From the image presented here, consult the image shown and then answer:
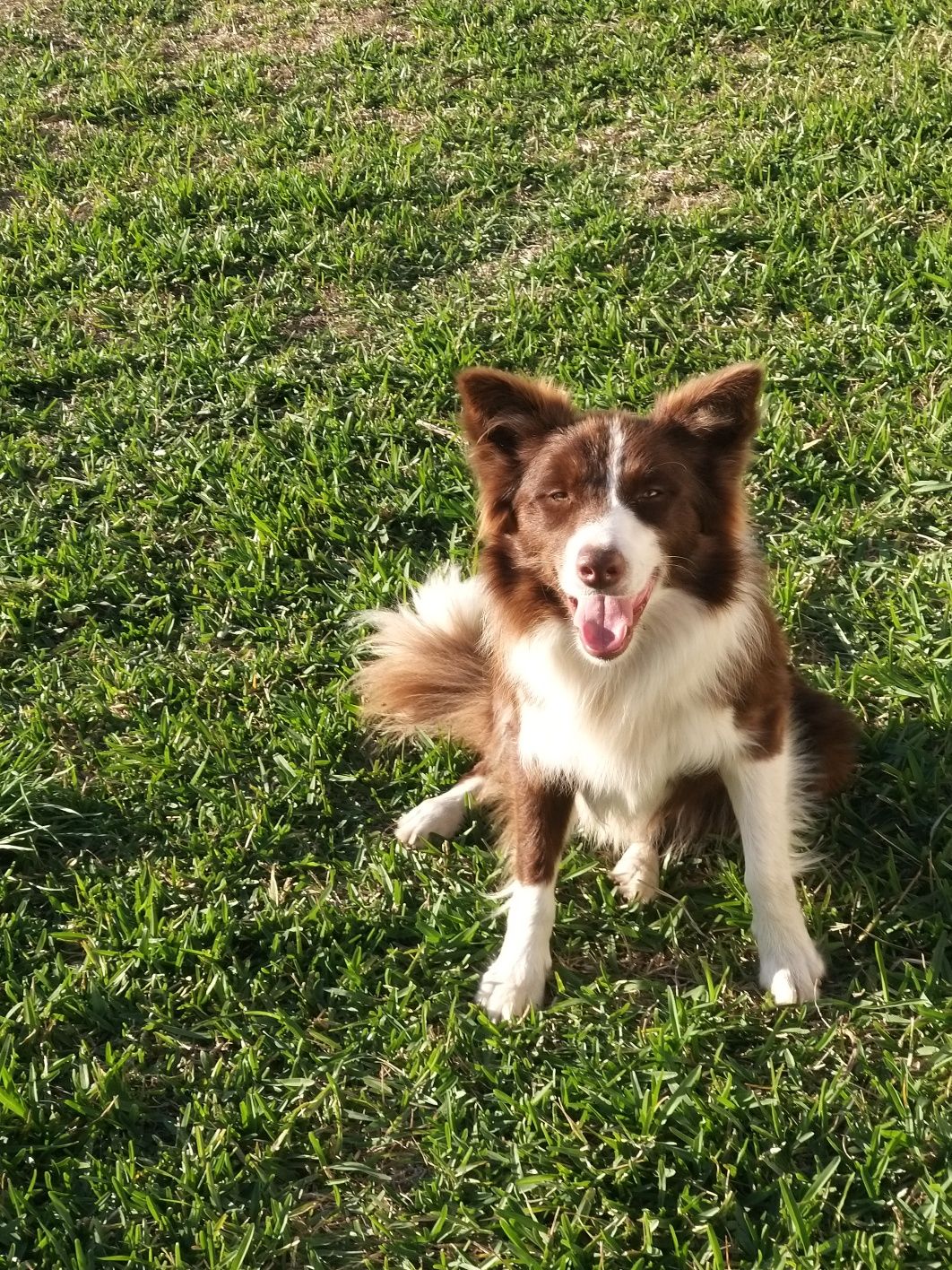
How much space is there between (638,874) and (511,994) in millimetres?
505

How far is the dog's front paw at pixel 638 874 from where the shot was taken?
125 inches

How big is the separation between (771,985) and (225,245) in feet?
15.0

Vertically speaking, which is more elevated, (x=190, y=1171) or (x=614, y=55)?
(x=614, y=55)

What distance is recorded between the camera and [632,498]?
8.96ft

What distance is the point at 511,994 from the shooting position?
9.57 feet

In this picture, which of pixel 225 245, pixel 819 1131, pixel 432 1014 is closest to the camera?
pixel 819 1131

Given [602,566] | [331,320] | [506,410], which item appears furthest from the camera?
[331,320]

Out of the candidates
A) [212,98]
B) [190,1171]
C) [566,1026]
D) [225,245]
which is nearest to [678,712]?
[566,1026]

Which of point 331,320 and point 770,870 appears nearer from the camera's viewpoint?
point 770,870

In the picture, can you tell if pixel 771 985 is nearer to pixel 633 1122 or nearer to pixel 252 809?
pixel 633 1122

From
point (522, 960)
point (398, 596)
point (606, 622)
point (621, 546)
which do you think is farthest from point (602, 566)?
point (398, 596)

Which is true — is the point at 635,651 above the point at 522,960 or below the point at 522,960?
above

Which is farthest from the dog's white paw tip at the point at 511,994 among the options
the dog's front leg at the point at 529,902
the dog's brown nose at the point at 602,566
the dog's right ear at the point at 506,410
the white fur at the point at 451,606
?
the dog's right ear at the point at 506,410

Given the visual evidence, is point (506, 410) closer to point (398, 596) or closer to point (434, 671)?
point (434, 671)
